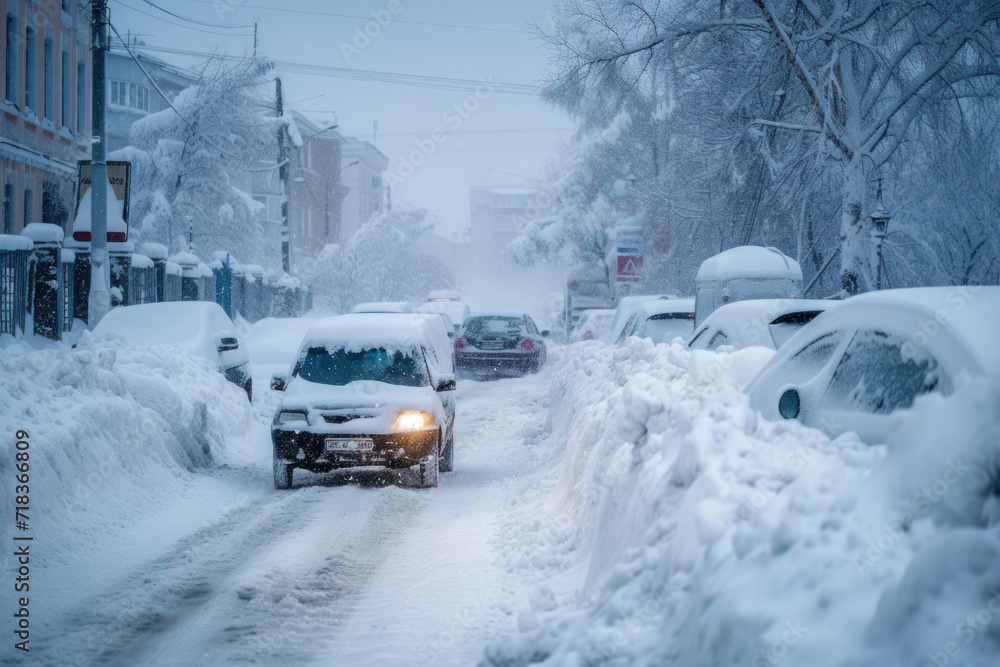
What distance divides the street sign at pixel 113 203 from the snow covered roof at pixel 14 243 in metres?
0.76

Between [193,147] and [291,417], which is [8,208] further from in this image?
[291,417]

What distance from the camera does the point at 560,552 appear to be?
20.4ft

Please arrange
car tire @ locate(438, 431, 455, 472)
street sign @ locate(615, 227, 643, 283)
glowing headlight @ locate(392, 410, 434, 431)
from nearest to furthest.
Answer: glowing headlight @ locate(392, 410, 434, 431) < car tire @ locate(438, 431, 455, 472) < street sign @ locate(615, 227, 643, 283)

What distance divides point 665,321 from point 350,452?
5871 mm

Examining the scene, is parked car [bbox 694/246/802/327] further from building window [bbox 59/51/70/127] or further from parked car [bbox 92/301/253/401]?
building window [bbox 59/51/70/127]

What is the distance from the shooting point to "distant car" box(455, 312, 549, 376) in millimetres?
22188

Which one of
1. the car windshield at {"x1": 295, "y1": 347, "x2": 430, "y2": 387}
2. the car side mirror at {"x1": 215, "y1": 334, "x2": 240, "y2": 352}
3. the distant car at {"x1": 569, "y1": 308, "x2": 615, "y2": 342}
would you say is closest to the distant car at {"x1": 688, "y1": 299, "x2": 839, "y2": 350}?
the car windshield at {"x1": 295, "y1": 347, "x2": 430, "y2": 387}

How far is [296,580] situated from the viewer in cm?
613

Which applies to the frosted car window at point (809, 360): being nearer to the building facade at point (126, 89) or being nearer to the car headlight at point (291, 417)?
the car headlight at point (291, 417)

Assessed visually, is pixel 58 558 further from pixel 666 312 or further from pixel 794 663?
pixel 666 312

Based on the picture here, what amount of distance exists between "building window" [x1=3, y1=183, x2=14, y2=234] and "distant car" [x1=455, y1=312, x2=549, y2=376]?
38.0 ft

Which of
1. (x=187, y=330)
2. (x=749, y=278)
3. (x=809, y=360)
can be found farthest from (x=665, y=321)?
(x=809, y=360)

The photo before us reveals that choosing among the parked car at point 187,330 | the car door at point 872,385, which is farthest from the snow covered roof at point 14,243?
the car door at point 872,385

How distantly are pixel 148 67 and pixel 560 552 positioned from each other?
153 ft
